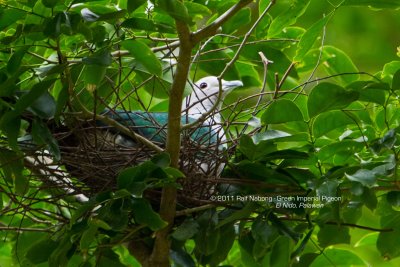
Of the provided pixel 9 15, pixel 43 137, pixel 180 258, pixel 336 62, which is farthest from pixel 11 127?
pixel 336 62

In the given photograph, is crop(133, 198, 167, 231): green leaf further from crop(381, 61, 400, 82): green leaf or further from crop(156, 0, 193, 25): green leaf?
crop(381, 61, 400, 82): green leaf

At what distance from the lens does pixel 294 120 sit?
6.62 ft

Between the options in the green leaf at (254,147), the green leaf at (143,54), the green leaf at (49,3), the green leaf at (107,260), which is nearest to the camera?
the green leaf at (49,3)

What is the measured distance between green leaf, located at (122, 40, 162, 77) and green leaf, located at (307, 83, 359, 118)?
0.36 meters

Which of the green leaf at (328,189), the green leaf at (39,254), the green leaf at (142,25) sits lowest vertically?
the green leaf at (39,254)

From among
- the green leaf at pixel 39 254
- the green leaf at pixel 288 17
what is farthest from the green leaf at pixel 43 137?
the green leaf at pixel 288 17

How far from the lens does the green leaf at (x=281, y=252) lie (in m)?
2.13

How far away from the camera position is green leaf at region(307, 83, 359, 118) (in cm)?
195

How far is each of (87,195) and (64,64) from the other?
553mm

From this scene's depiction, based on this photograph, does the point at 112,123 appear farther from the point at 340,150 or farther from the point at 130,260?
the point at 130,260

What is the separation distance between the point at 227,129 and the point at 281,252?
0.34 metres

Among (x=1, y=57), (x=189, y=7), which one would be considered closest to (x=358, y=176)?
(x=189, y=7)

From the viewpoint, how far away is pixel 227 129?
7.33ft

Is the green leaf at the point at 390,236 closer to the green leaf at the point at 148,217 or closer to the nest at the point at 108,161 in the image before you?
the nest at the point at 108,161
